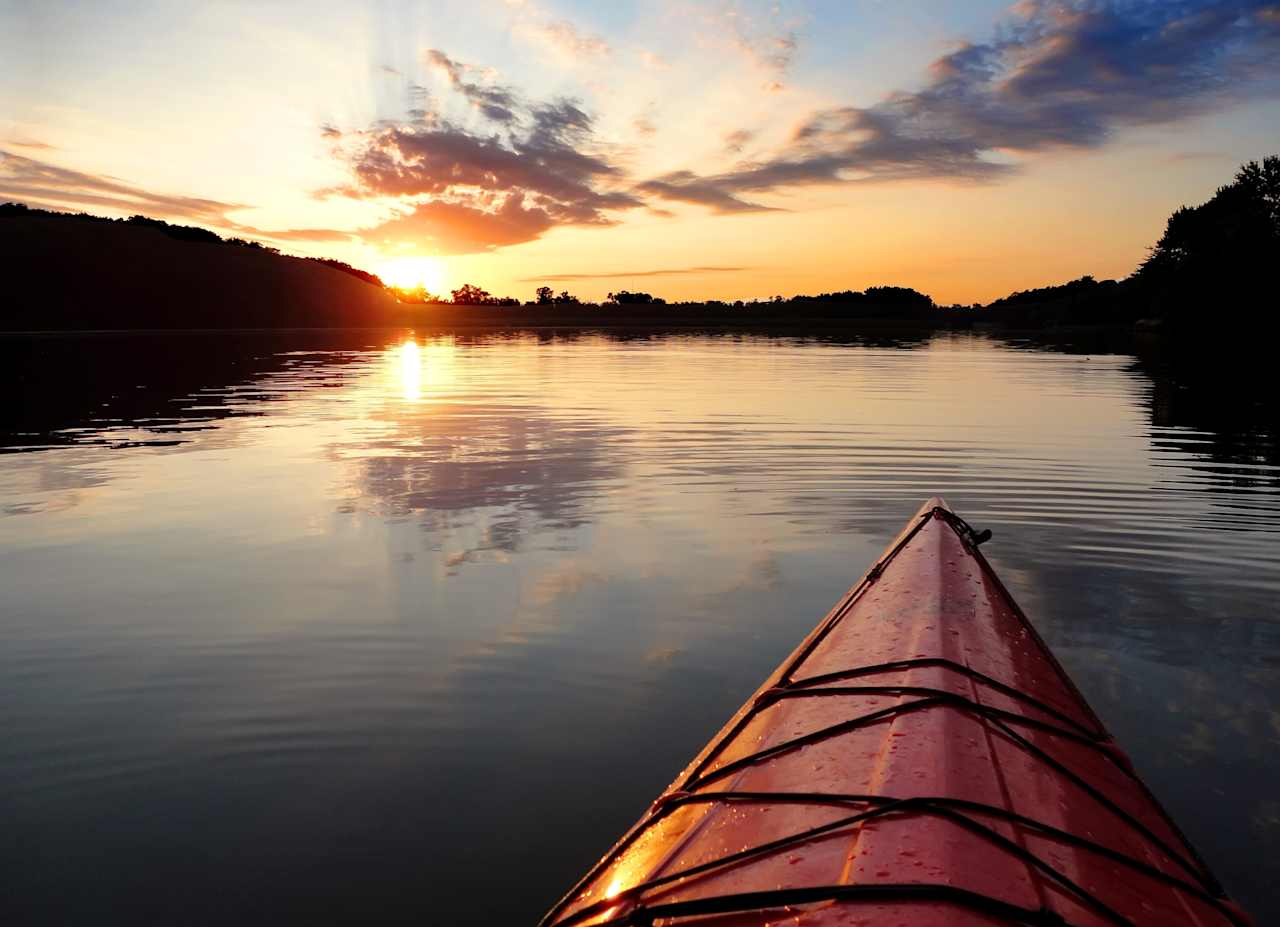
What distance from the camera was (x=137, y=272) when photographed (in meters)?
130

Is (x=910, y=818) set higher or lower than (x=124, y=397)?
higher

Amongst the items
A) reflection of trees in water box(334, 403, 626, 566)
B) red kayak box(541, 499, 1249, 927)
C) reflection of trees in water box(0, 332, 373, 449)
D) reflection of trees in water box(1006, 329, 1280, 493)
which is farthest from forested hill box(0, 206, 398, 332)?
red kayak box(541, 499, 1249, 927)

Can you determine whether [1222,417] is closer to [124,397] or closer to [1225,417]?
[1225,417]

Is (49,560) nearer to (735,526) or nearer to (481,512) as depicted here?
(481,512)

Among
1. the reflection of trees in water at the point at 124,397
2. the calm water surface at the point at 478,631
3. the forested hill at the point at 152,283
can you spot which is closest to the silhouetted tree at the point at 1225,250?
the calm water surface at the point at 478,631

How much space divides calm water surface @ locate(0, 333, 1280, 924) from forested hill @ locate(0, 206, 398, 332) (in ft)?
393

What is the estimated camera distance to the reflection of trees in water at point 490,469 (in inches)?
446

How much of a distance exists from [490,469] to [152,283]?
452 ft

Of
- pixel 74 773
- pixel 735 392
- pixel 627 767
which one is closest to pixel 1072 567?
pixel 627 767

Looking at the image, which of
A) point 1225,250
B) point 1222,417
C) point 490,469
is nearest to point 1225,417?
point 1222,417

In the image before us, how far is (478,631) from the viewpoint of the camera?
24.0 feet

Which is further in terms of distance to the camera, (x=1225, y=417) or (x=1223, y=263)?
(x=1223, y=263)

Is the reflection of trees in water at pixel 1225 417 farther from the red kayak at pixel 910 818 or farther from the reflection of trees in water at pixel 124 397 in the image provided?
the reflection of trees in water at pixel 124 397

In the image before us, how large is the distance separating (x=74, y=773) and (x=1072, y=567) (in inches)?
355
